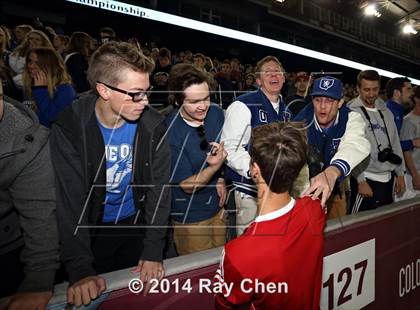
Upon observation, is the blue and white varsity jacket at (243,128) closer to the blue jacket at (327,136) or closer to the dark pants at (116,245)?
the blue jacket at (327,136)

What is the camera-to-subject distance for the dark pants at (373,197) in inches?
120

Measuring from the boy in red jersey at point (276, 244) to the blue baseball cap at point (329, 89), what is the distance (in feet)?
3.23

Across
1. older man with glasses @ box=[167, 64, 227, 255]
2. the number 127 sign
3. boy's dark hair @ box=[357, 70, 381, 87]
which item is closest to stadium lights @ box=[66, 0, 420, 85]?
older man with glasses @ box=[167, 64, 227, 255]

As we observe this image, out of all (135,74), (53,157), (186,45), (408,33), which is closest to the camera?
(53,157)

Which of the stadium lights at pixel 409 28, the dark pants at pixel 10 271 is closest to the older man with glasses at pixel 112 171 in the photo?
the dark pants at pixel 10 271

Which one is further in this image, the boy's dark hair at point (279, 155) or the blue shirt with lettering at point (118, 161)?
the blue shirt with lettering at point (118, 161)

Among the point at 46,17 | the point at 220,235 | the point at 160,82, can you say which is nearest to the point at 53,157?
the point at 220,235

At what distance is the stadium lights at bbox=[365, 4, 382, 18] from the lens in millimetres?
15816

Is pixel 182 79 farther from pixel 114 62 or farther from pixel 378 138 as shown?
pixel 378 138

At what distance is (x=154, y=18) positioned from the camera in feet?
22.9

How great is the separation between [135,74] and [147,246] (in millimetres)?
746

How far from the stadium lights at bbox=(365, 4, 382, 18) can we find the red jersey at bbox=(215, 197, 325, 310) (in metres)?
17.7

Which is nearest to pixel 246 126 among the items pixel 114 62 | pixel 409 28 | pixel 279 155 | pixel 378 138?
pixel 279 155

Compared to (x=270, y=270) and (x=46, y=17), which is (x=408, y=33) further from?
(x=270, y=270)
